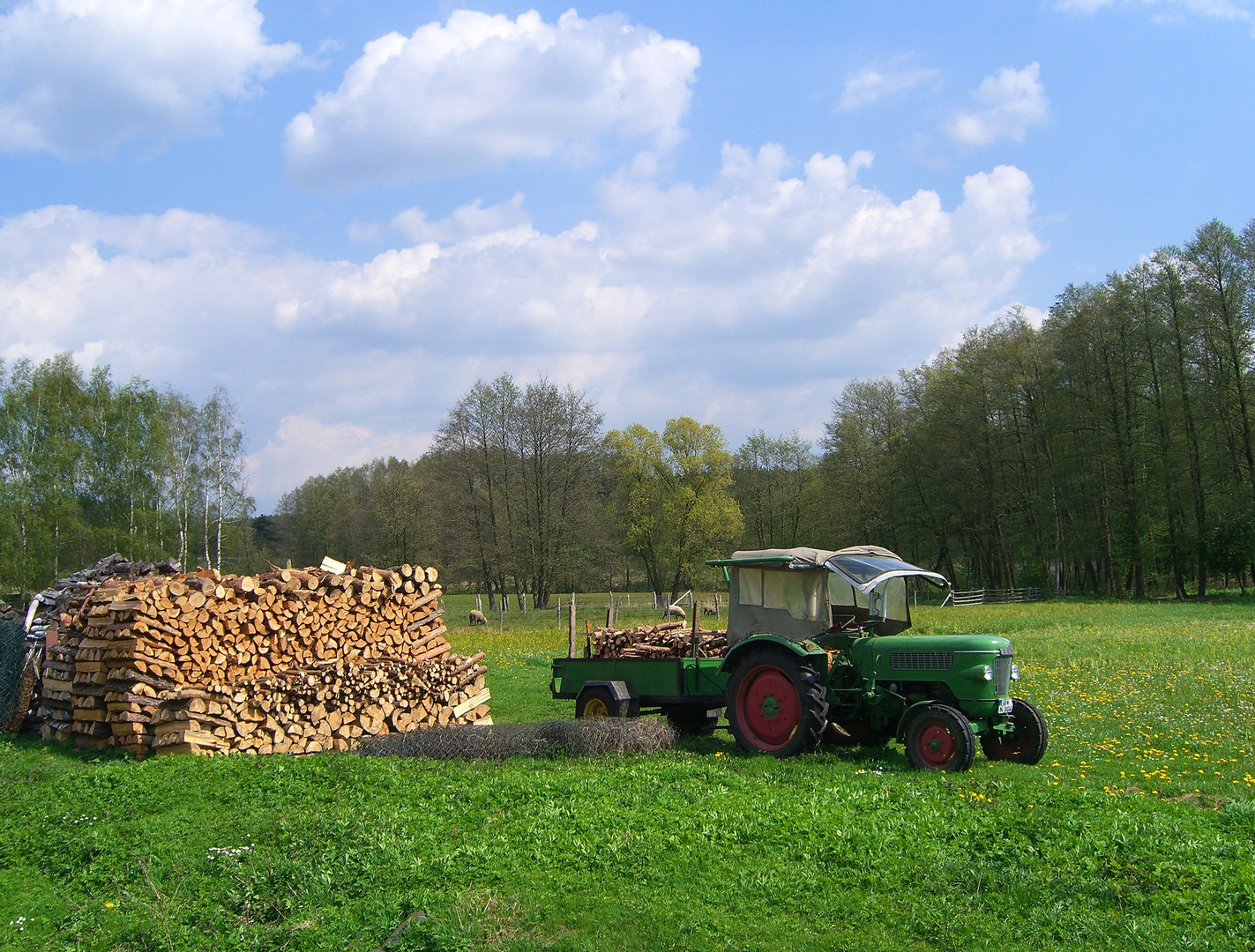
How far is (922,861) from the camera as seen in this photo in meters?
5.55

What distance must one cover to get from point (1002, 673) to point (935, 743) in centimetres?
111

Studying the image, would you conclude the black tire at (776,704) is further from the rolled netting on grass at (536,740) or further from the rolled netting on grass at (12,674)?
the rolled netting on grass at (12,674)

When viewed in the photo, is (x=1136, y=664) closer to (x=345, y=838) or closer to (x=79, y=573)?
(x=345, y=838)

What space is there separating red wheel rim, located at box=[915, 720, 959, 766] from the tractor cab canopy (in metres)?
1.81

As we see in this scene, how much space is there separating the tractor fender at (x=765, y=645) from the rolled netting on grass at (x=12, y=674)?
1023 centimetres

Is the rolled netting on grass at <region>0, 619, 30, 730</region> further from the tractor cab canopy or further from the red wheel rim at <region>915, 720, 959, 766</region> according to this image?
the red wheel rim at <region>915, 720, 959, 766</region>

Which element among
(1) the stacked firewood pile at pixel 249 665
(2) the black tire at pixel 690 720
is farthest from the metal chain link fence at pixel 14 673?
(2) the black tire at pixel 690 720

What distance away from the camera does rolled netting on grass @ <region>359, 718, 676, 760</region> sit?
958cm

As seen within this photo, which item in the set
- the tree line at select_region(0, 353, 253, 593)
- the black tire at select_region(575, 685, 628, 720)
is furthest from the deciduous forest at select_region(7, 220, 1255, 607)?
the black tire at select_region(575, 685, 628, 720)

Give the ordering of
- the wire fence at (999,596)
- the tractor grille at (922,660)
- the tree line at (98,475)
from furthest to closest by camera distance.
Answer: the wire fence at (999,596) → the tree line at (98,475) → the tractor grille at (922,660)

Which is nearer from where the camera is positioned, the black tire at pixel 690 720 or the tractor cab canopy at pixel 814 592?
the tractor cab canopy at pixel 814 592

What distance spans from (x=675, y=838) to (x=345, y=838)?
8.29 feet

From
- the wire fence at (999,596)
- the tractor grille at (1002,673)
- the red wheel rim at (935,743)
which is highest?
the tractor grille at (1002,673)

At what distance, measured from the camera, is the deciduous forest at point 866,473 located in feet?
118
